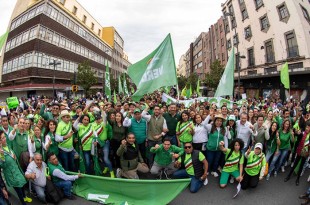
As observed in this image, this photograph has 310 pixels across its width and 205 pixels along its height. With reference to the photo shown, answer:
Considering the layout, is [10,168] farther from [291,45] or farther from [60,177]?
[291,45]

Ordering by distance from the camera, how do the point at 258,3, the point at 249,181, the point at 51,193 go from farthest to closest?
1. the point at 258,3
2. the point at 249,181
3. the point at 51,193

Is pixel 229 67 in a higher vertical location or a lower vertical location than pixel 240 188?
higher

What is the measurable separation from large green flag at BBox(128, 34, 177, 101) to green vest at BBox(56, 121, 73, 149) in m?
2.00

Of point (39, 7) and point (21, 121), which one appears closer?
point (21, 121)

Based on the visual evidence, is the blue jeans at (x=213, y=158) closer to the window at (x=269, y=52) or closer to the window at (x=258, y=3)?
the window at (x=269, y=52)

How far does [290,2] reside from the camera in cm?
2136

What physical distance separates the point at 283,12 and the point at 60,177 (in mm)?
25760

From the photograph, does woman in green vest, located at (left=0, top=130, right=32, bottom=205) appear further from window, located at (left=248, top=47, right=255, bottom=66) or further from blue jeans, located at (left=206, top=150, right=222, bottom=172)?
window, located at (left=248, top=47, right=255, bottom=66)

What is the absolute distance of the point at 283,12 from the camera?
896 inches

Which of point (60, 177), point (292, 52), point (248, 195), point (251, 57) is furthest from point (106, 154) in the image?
point (251, 57)

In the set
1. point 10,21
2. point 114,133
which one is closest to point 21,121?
point 114,133

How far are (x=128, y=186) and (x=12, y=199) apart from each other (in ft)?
8.82

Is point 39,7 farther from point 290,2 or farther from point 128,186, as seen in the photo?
point 128,186

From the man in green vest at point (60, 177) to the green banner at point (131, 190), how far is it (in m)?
0.21
